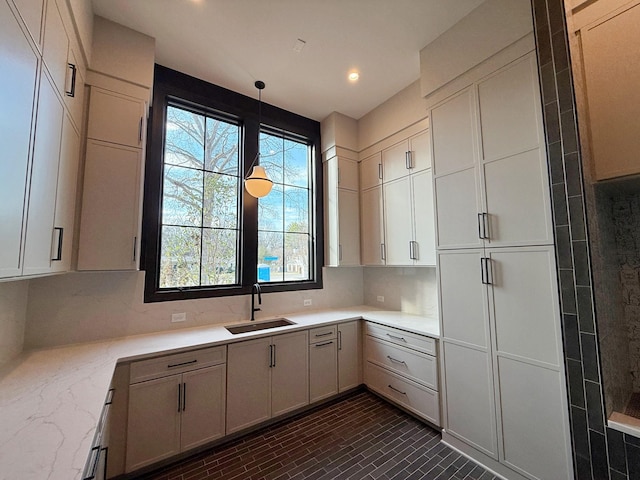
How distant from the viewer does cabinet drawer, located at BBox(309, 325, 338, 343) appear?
108 inches

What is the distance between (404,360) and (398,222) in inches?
57.2

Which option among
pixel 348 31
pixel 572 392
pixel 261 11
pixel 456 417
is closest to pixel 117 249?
pixel 261 11

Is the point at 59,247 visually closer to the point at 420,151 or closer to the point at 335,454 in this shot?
the point at 335,454

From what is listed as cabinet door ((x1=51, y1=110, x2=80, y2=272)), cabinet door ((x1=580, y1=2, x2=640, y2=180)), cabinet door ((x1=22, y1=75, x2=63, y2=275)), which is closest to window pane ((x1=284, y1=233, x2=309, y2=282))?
cabinet door ((x1=51, y1=110, x2=80, y2=272))

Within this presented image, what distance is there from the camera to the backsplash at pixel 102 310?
2.03m

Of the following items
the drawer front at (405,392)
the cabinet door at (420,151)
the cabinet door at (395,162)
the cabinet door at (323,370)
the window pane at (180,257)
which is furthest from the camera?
the cabinet door at (395,162)

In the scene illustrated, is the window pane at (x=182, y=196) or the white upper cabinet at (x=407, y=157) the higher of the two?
the white upper cabinet at (x=407, y=157)

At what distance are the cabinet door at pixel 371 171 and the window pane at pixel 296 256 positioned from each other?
3.48ft

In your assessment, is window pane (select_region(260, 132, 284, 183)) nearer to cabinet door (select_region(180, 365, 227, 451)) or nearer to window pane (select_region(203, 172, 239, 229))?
window pane (select_region(203, 172, 239, 229))

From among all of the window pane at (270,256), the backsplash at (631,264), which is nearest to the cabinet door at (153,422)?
the window pane at (270,256)

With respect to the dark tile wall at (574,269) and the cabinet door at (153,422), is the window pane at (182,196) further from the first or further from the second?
the dark tile wall at (574,269)

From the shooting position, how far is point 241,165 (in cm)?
312

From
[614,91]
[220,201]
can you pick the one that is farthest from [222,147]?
[614,91]

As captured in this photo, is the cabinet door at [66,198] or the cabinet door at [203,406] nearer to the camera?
the cabinet door at [66,198]
